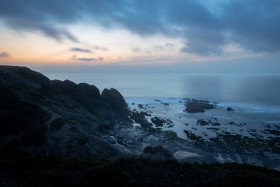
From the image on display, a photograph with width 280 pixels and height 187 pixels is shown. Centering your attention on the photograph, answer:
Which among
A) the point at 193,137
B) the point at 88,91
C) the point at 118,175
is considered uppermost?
the point at 88,91

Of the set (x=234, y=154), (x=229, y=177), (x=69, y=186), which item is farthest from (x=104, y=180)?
(x=234, y=154)

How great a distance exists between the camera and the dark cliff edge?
9.85m

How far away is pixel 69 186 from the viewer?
350 inches

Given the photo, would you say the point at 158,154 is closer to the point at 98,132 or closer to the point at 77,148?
the point at 77,148

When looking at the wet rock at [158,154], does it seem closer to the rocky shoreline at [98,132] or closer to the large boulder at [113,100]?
the rocky shoreline at [98,132]

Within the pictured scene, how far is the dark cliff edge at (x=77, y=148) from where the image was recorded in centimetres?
985

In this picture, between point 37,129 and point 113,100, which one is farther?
point 113,100

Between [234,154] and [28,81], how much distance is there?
6208 centimetres

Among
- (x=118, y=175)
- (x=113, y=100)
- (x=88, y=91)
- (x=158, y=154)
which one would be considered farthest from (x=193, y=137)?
(x=88, y=91)

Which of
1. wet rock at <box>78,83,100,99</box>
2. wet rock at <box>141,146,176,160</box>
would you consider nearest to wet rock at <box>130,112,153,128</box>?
wet rock at <box>78,83,100,99</box>

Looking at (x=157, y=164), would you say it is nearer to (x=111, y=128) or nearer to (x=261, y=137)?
(x=111, y=128)

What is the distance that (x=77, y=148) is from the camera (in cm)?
2772

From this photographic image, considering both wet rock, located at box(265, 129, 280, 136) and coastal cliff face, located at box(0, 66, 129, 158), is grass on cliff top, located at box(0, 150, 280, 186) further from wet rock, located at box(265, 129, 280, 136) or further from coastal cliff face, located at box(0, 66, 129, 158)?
wet rock, located at box(265, 129, 280, 136)

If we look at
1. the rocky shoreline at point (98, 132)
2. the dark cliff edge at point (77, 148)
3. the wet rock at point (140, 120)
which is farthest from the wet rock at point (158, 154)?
the wet rock at point (140, 120)
